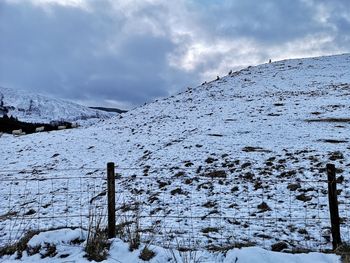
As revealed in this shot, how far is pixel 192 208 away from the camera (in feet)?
32.2

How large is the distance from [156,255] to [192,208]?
4.17 metres

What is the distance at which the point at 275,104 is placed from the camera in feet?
82.0

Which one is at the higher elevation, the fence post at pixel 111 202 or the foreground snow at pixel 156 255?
the fence post at pixel 111 202

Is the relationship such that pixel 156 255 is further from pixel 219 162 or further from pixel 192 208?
pixel 219 162

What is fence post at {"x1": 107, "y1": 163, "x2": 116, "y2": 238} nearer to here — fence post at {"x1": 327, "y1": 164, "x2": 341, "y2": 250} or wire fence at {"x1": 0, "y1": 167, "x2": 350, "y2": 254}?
wire fence at {"x1": 0, "y1": 167, "x2": 350, "y2": 254}

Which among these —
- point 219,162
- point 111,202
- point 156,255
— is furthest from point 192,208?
point 219,162

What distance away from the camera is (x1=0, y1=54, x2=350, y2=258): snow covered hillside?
8.37 m

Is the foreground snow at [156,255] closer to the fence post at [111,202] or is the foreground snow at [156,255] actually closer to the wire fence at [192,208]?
the fence post at [111,202]

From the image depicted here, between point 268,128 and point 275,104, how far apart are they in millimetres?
6507

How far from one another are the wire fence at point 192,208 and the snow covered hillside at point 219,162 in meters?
0.04

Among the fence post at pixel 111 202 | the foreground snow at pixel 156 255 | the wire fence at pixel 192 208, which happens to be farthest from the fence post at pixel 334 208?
the fence post at pixel 111 202

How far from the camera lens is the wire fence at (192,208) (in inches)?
286

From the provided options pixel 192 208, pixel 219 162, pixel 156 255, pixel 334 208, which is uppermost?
pixel 219 162

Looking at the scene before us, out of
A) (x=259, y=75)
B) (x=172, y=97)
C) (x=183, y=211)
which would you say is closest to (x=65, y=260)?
(x=183, y=211)
